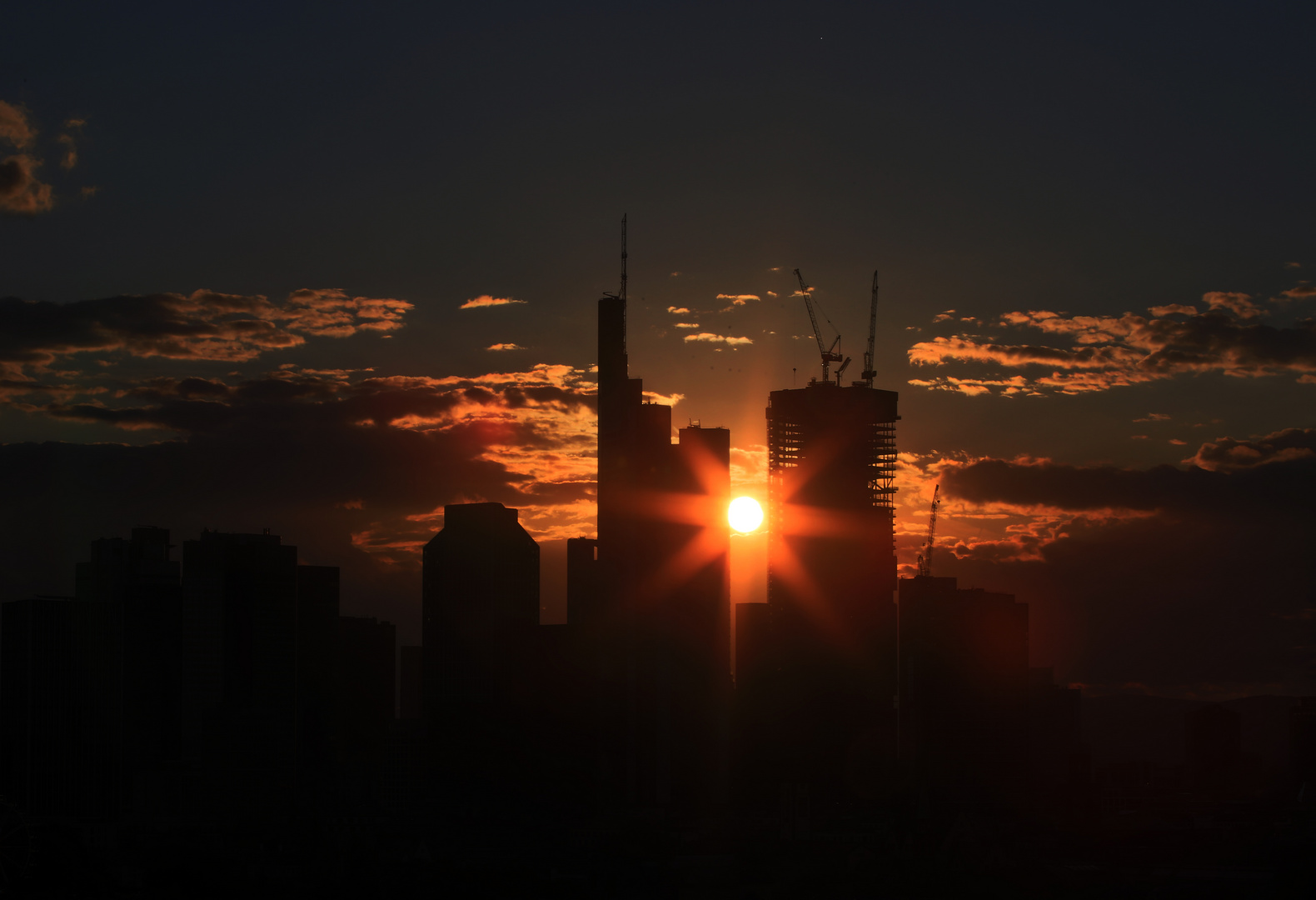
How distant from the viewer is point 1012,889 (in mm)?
199125

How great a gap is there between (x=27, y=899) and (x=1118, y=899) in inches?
5364

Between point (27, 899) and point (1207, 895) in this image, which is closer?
point (27, 899)

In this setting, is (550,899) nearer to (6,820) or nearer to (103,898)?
(103,898)

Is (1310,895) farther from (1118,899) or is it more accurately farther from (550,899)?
(550,899)

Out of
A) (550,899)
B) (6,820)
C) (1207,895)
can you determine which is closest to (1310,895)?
(1207,895)

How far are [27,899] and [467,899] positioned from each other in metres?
55.2

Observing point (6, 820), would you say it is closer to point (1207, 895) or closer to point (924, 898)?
point (924, 898)

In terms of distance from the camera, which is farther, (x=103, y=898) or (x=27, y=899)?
(x=103, y=898)

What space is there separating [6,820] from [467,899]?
59.6m

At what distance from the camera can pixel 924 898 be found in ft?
644

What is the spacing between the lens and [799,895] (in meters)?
199

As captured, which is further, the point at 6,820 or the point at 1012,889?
the point at 1012,889

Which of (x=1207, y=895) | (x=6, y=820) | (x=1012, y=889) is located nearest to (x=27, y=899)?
(x=6, y=820)

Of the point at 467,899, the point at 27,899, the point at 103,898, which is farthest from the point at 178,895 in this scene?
the point at 467,899
